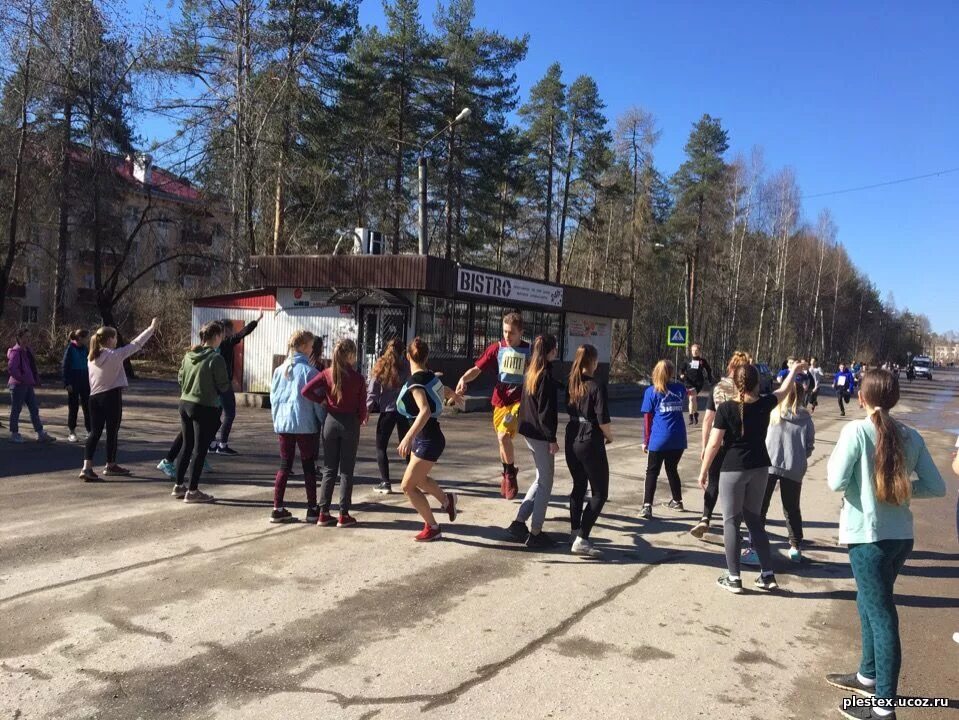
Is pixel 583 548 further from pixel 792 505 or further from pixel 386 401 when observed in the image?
pixel 386 401

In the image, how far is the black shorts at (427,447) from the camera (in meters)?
5.80

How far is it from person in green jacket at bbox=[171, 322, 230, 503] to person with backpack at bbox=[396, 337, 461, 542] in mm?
2134

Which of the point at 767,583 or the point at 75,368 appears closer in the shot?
the point at 767,583

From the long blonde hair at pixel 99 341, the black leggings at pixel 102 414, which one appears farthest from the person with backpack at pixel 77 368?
the long blonde hair at pixel 99 341

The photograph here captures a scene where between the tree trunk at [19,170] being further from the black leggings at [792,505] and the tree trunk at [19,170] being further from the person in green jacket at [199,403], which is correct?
the black leggings at [792,505]

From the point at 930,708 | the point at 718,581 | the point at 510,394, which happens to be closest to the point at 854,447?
the point at 930,708

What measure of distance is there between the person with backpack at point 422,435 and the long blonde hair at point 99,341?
3884mm

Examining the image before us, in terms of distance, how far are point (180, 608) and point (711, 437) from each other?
3756mm

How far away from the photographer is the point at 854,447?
3.49 m

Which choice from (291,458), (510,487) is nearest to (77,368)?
(291,458)

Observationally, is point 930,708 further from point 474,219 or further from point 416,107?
point 474,219

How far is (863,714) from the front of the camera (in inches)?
130

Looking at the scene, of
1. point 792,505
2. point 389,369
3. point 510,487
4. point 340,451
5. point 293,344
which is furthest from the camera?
point 389,369

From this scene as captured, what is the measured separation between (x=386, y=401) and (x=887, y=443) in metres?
5.63
